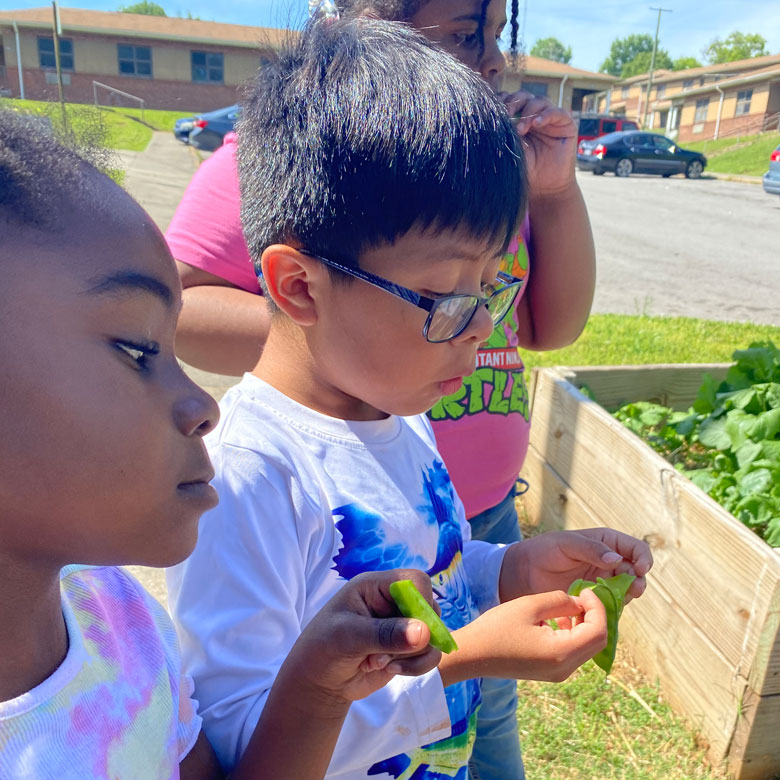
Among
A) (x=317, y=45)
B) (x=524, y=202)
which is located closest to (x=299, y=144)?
(x=317, y=45)

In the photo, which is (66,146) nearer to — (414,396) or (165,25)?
(414,396)

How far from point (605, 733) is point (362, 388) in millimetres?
1817

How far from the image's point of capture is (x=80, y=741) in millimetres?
797

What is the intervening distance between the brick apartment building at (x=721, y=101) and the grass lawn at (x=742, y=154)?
2771 millimetres

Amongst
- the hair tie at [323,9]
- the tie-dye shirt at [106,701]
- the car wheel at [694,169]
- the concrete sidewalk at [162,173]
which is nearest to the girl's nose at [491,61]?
the hair tie at [323,9]

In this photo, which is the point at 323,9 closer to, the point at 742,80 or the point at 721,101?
the point at 742,80

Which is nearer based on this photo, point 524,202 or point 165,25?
point 524,202

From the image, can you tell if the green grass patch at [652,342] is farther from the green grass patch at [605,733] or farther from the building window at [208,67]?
the building window at [208,67]

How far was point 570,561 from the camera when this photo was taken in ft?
4.54

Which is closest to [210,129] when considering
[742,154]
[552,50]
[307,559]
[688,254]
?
[688,254]

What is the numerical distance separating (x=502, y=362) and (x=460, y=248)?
0.63 m

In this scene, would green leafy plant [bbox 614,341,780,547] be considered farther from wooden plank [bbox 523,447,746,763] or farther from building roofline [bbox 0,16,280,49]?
building roofline [bbox 0,16,280,49]

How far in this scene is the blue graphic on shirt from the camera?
1171mm

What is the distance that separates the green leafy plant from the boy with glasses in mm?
1597
